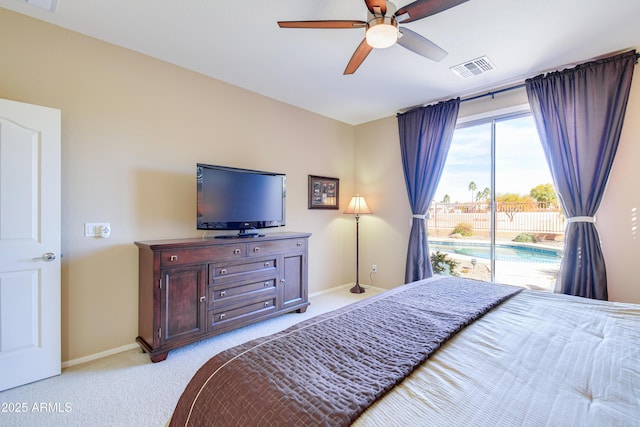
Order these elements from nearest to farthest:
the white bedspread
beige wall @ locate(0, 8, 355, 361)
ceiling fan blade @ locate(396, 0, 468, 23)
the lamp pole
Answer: the white bedspread
ceiling fan blade @ locate(396, 0, 468, 23)
beige wall @ locate(0, 8, 355, 361)
the lamp pole

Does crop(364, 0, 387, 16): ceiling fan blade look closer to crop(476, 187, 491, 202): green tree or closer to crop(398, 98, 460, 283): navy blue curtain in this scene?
crop(398, 98, 460, 283): navy blue curtain

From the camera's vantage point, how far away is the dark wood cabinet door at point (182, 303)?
2.30 meters

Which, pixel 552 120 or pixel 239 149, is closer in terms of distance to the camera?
pixel 552 120

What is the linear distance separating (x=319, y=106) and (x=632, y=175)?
3374 millimetres

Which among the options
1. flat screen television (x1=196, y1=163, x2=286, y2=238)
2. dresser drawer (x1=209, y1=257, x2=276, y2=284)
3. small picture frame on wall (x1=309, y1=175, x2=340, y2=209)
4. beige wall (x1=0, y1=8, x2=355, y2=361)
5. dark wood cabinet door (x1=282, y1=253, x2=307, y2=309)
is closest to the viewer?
beige wall (x1=0, y1=8, x2=355, y2=361)

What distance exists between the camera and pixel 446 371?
0.98 m

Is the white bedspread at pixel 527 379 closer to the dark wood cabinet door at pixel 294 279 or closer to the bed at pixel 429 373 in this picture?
the bed at pixel 429 373

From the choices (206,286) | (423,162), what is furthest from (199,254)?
(423,162)

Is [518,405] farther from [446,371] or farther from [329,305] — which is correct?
[329,305]

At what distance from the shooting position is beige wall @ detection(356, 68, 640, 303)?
246 cm

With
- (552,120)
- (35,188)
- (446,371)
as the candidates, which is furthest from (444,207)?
(35,188)

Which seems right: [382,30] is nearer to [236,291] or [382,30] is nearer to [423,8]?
[423,8]

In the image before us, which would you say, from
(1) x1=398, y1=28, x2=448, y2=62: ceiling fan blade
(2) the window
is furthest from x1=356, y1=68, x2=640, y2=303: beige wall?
(1) x1=398, y1=28, x2=448, y2=62: ceiling fan blade

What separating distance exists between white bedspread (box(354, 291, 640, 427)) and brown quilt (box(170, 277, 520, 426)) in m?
0.06
